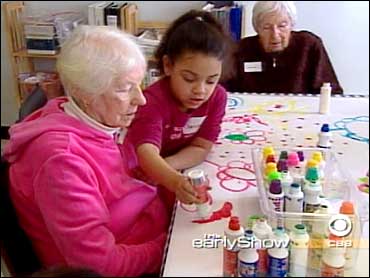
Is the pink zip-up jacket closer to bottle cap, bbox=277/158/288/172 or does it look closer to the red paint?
the red paint

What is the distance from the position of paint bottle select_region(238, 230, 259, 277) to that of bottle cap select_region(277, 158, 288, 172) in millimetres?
201

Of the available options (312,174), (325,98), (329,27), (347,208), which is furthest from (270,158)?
(329,27)

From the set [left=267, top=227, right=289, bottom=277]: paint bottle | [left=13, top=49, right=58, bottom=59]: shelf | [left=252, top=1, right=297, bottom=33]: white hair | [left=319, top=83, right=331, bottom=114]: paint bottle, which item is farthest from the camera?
[left=13, top=49, right=58, bottom=59]: shelf

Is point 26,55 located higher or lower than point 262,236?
lower

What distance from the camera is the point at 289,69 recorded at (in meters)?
1.29

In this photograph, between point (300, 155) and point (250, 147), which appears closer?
point (300, 155)

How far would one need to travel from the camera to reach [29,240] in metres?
0.83

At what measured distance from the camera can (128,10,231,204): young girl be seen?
3.08 feet

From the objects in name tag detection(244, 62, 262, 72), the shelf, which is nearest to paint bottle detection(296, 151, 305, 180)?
name tag detection(244, 62, 262, 72)

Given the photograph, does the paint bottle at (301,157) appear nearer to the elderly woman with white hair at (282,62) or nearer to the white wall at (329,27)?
the elderly woman with white hair at (282,62)

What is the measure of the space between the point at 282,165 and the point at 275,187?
8 centimetres

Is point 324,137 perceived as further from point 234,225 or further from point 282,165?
point 234,225

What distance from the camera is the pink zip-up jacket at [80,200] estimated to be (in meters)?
0.76

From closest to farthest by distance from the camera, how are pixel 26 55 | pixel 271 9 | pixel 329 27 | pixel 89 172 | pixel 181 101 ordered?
pixel 89 172, pixel 181 101, pixel 271 9, pixel 329 27, pixel 26 55
